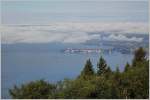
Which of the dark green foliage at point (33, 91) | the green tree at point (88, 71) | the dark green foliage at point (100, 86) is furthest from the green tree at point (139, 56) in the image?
the dark green foliage at point (33, 91)

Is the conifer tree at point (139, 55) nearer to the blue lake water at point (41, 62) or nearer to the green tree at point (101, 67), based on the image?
the blue lake water at point (41, 62)

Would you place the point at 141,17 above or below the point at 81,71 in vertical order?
above

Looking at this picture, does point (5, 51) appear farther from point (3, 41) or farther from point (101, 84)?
point (101, 84)

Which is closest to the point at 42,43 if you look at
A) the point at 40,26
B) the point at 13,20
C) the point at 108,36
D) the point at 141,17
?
the point at 40,26

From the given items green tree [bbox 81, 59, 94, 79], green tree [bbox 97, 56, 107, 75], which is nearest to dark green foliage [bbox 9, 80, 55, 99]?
green tree [bbox 81, 59, 94, 79]

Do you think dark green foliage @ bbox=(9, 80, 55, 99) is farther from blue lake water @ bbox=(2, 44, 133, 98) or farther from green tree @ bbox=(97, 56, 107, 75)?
green tree @ bbox=(97, 56, 107, 75)

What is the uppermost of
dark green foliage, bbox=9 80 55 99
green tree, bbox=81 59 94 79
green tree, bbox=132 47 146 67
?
green tree, bbox=132 47 146 67

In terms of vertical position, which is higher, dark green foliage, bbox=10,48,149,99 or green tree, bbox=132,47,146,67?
green tree, bbox=132,47,146,67
